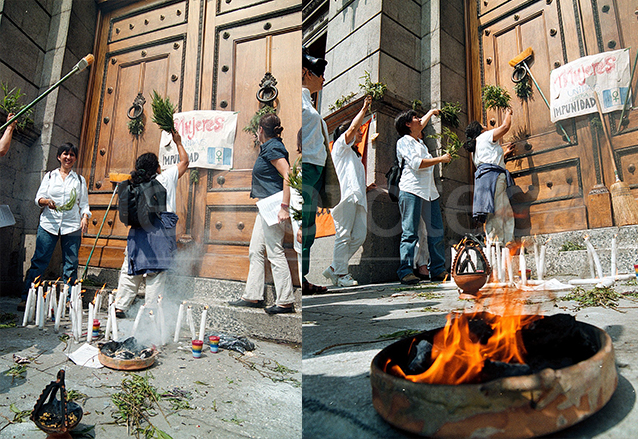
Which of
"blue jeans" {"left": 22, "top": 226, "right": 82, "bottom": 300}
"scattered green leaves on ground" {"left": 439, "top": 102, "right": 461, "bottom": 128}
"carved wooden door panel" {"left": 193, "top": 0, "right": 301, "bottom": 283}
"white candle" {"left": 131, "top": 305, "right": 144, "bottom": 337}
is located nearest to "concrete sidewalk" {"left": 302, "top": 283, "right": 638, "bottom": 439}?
"carved wooden door panel" {"left": 193, "top": 0, "right": 301, "bottom": 283}

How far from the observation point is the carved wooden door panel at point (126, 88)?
89 cm

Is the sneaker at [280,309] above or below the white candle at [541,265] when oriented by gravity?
below

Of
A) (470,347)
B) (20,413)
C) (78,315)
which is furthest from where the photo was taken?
(78,315)

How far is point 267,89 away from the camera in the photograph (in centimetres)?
91

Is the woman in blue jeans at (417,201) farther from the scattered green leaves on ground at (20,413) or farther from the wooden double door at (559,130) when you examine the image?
the scattered green leaves on ground at (20,413)

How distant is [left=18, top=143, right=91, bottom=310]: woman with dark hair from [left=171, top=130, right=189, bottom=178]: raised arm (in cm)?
23

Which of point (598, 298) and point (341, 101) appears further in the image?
point (341, 101)

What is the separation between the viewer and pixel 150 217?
895 millimetres

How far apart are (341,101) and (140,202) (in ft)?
1.79

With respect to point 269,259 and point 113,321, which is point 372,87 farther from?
point 113,321

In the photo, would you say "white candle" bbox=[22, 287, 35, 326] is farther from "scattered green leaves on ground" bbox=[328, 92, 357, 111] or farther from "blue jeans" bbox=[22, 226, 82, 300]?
"scattered green leaves on ground" bbox=[328, 92, 357, 111]

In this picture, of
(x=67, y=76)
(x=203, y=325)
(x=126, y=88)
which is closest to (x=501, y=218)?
(x=203, y=325)

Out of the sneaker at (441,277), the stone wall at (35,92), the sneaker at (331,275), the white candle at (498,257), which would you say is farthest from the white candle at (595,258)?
the stone wall at (35,92)

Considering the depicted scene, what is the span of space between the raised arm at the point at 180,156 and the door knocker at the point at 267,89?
0.22 metres
